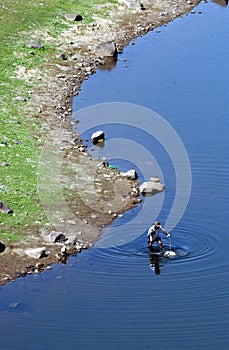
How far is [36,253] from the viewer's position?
26.5 metres

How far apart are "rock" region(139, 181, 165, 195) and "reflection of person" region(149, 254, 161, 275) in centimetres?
451

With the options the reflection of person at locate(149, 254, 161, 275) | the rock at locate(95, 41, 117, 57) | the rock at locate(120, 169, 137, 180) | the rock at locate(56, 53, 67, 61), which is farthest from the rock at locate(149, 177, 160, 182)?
the rock at locate(95, 41, 117, 57)

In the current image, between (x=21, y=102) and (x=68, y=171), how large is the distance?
20.8 ft

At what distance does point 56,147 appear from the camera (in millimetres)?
33781

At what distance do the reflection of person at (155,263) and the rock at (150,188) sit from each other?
4.51 m

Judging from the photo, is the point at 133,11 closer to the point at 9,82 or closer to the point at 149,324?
the point at 9,82

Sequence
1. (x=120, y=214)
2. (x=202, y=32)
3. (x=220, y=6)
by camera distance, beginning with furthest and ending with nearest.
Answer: (x=220, y=6) < (x=202, y=32) < (x=120, y=214)

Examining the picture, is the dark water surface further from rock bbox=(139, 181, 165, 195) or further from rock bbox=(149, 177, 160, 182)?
rock bbox=(149, 177, 160, 182)

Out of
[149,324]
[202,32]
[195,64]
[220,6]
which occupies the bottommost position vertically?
[149,324]

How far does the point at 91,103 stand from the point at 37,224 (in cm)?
1226

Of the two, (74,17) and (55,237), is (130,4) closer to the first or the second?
(74,17)

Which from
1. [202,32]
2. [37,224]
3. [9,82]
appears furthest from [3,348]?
[202,32]

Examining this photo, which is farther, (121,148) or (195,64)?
(195,64)

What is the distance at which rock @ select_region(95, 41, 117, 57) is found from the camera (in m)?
45.2
